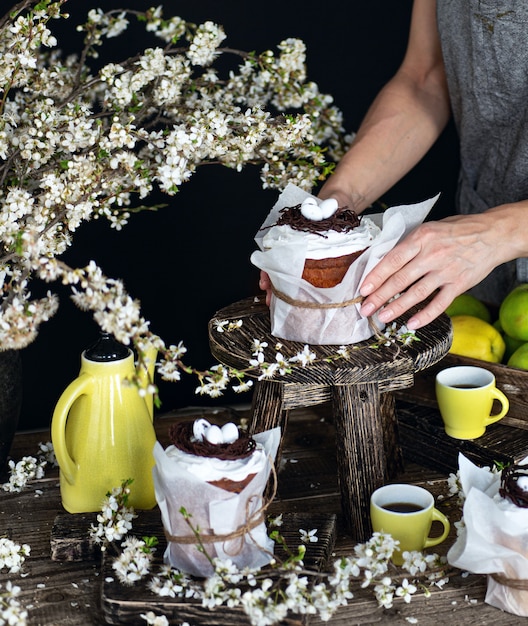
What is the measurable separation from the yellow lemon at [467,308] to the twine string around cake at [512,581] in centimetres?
60

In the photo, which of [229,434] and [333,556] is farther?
[333,556]

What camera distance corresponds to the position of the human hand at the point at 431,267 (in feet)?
4.32

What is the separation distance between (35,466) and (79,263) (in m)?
0.65

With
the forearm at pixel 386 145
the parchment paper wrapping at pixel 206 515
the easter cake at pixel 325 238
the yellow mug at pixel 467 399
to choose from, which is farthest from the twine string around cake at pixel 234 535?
the forearm at pixel 386 145

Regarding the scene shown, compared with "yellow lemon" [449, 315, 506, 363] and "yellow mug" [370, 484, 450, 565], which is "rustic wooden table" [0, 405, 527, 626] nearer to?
"yellow mug" [370, 484, 450, 565]

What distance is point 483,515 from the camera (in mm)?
1113

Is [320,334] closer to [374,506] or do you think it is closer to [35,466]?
[374,506]

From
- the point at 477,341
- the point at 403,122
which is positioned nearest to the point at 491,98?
the point at 403,122

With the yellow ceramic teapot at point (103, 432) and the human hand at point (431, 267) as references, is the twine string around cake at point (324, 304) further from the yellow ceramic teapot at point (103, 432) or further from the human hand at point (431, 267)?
the yellow ceramic teapot at point (103, 432)

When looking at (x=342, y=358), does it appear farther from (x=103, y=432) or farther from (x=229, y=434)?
(x=103, y=432)

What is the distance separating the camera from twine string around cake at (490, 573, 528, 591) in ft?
3.64

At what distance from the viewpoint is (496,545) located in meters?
1.11

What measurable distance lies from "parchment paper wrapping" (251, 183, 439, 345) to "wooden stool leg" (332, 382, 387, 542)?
0.09m

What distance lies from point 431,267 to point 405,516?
39 centimetres
